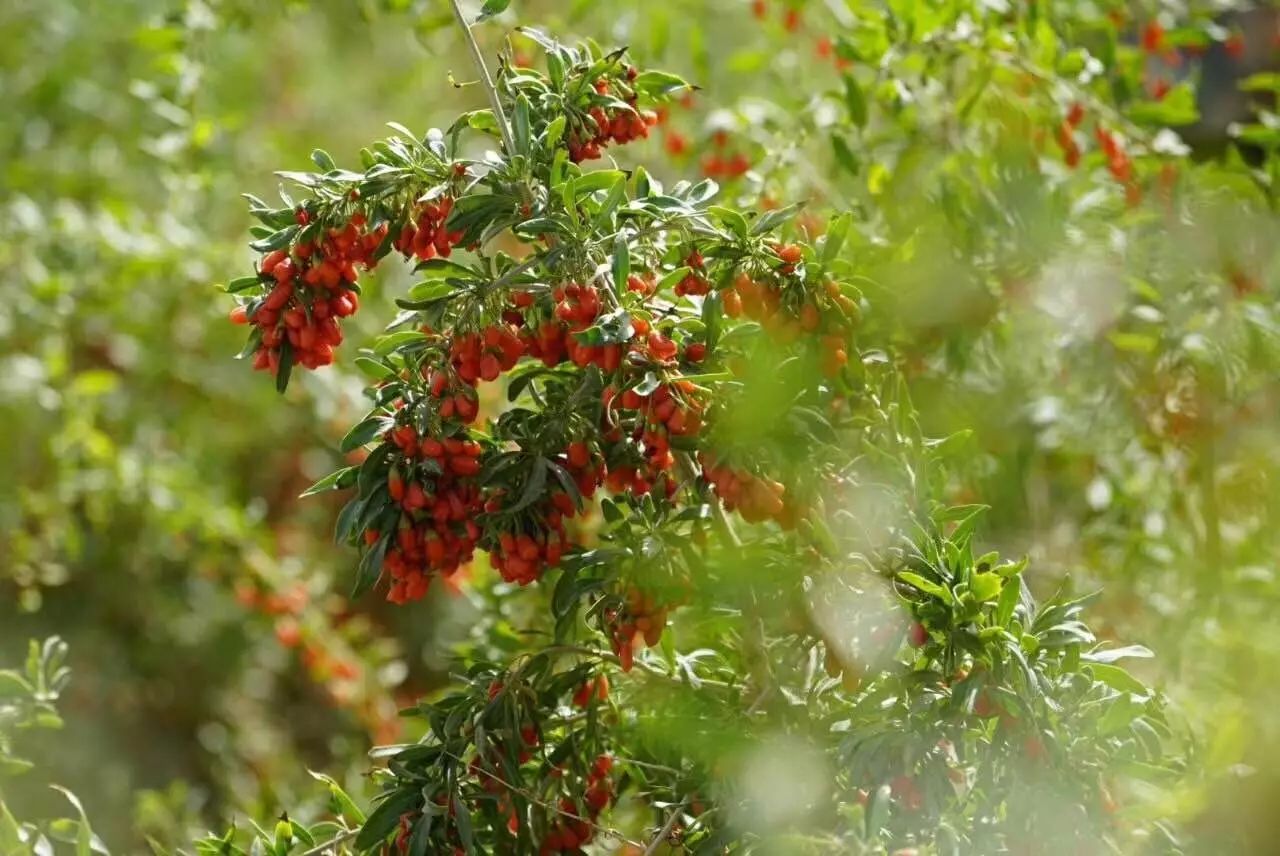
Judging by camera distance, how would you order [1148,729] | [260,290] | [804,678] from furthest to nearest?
[804,678], [260,290], [1148,729]

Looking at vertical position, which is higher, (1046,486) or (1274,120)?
(1274,120)

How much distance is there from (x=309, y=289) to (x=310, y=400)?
2.17 metres

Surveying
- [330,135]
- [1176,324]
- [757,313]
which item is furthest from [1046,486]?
[330,135]

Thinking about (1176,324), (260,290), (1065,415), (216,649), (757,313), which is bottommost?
(216,649)

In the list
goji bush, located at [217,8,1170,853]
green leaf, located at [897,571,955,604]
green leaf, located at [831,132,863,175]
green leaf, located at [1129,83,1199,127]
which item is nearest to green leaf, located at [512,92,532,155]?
goji bush, located at [217,8,1170,853]

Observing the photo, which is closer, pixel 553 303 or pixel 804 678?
pixel 553 303

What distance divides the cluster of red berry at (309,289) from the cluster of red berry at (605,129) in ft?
0.74

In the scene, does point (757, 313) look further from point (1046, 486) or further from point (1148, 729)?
point (1046, 486)

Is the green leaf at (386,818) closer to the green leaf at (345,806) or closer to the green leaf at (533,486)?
the green leaf at (345,806)

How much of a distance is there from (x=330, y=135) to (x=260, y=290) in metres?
3.77

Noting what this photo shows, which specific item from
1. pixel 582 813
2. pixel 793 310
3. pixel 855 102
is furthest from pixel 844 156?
pixel 582 813

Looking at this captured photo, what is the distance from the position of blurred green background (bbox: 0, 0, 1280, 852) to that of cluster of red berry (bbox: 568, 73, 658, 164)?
47cm

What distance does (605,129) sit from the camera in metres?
1.60

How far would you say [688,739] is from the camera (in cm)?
157
